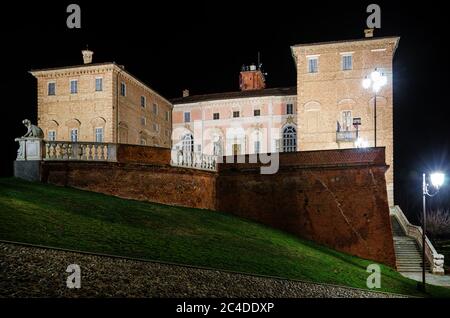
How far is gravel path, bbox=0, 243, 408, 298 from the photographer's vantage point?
→ 679 centimetres

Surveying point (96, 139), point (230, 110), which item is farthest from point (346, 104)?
point (96, 139)

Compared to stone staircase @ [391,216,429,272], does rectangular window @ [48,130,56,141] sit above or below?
above

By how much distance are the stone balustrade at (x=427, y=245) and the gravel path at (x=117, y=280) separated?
1584 cm

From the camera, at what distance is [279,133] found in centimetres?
4144

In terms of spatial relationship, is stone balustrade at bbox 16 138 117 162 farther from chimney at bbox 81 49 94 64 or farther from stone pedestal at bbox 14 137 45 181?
chimney at bbox 81 49 94 64

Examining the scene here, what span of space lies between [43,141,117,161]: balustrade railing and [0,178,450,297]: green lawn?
1563 millimetres

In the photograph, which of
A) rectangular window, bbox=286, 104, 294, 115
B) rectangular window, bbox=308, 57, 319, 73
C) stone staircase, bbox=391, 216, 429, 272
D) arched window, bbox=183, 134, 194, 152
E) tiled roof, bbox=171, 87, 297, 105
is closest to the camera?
stone staircase, bbox=391, 216, 429, 272

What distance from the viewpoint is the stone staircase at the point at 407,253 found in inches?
880

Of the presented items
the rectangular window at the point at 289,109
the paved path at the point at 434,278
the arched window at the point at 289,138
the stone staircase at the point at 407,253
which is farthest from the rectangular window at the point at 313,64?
the paved path at the point at 434,278

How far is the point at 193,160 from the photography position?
20188 mm

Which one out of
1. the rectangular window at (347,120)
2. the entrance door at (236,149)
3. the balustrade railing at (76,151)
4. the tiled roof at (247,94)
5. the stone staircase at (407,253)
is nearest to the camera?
the balustrade railing at (76,151)

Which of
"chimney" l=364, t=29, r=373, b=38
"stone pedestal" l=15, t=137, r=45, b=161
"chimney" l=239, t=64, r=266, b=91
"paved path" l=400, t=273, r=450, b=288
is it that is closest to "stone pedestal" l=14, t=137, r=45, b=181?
"stone pedestal" l=15, t=137, r=45, b=161

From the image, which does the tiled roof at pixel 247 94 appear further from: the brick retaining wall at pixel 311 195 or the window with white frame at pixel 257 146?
the brick retaining wall at pixel 311 195

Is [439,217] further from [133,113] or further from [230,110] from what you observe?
[133,113]
